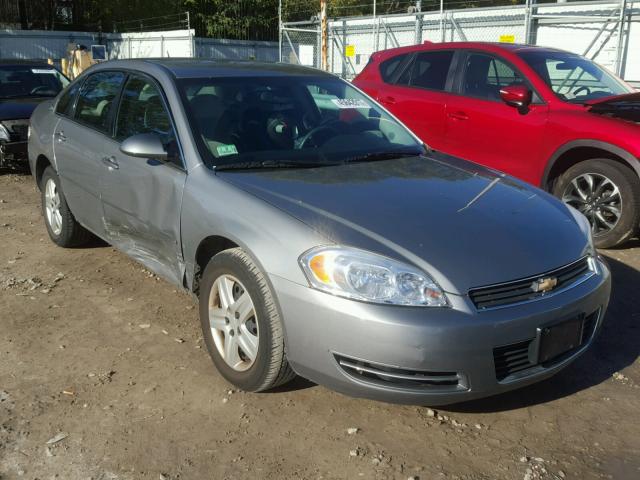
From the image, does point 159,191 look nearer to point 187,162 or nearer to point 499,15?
point 187,162

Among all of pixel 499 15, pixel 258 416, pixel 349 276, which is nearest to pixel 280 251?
pixel 349 276

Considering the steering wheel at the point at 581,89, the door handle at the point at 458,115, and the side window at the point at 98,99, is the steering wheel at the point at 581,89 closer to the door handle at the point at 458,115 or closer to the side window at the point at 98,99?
the door handle at the point at 458,115

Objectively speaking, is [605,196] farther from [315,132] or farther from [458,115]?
[315,132]

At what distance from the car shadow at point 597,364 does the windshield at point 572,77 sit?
2306mm

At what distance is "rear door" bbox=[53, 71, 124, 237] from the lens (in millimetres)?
4457

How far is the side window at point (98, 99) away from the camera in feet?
14.7

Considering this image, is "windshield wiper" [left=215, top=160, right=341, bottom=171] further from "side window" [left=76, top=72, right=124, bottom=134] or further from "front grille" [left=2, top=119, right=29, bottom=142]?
"front grille" [left=2, top=119, right=29, bottom=142]

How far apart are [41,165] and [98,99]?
127 centimetres

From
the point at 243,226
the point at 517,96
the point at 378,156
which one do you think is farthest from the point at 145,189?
the point at 517,96

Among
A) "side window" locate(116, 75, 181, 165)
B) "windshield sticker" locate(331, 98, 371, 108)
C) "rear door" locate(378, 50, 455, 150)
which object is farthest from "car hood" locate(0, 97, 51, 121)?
"windshield sticker" locate(331, 98, 371, 108)

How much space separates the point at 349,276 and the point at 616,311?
2467 millimetres

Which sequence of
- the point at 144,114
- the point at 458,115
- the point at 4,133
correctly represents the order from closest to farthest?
the point at 144,114
the point at 458,115
the point at 4,133

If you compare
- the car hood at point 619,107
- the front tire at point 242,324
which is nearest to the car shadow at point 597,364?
the front tire at point 242,324

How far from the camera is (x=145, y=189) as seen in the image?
3.83m
